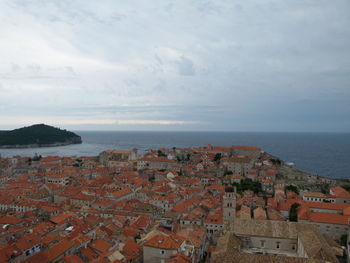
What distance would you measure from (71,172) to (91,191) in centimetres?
2599

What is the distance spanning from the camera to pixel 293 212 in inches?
1345

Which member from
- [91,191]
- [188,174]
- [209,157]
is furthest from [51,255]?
[209,157]

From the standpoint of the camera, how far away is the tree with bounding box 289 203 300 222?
3319cm

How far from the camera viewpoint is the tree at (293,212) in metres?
33.2

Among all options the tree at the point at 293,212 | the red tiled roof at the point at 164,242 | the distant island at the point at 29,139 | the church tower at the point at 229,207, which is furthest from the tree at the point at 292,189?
the distant island at the point at 29,139

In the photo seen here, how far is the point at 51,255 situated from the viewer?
21.5 m

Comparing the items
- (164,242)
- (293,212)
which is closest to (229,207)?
(293,212)

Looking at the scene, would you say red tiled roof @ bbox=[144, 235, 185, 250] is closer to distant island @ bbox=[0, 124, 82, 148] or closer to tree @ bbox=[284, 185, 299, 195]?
tree @ bbox=[284, 185, 299, 195]

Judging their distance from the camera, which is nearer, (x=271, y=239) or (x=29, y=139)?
(x=271, y=239)

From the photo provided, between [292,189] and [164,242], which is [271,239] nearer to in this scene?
[164,242]

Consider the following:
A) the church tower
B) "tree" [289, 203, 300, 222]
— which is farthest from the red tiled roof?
"tree" [289, 203, 300, 222]

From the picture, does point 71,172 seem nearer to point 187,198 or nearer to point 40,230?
point 187,198

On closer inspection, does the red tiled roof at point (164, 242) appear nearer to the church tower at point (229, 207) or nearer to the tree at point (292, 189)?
the church tower at point (229, 207)

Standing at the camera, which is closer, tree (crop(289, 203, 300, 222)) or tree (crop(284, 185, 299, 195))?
tree (crop(289, 203, 300, 222))
